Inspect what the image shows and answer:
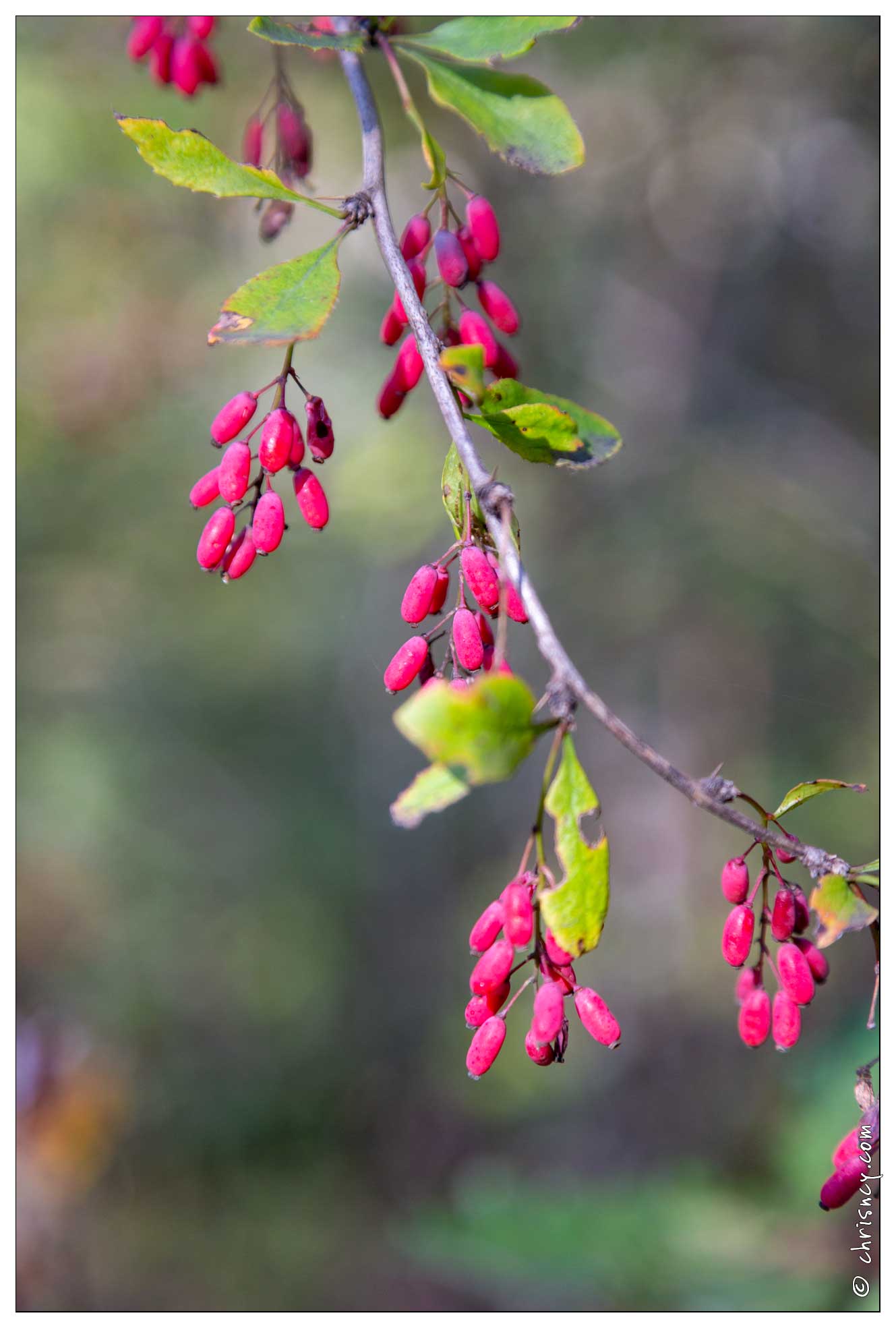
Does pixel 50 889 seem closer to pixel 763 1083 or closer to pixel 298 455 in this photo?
pixel 763 1083

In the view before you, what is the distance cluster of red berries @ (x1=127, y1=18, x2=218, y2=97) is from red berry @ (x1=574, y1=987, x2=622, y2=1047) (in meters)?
1.49

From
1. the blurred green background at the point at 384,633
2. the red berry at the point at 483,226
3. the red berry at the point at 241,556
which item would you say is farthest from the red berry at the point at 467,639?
the blurred green background at the point at 384,633

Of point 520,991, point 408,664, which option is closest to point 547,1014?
point 520,991

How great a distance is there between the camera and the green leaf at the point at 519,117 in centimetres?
99

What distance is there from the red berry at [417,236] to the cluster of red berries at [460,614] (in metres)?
0.41

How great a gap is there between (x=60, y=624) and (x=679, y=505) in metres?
3.10

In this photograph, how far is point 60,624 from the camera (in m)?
4.68

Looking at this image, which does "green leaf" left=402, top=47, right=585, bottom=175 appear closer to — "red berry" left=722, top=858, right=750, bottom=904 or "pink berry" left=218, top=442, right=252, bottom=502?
"pink berry" left=218, top=442, right=252, bottom=502

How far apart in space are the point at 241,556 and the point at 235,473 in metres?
0.09

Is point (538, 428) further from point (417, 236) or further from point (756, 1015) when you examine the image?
point (756, 1015)

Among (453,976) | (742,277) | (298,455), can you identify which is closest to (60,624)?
(453,976)

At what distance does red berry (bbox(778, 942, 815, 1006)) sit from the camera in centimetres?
97

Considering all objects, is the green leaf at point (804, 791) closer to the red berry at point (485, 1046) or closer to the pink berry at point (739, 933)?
the pink berry at point (739, 933)

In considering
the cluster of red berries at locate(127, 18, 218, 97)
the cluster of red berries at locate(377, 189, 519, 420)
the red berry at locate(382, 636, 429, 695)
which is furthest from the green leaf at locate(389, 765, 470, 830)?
the cluster of red berries at locate(127, 18, 218, 97)
